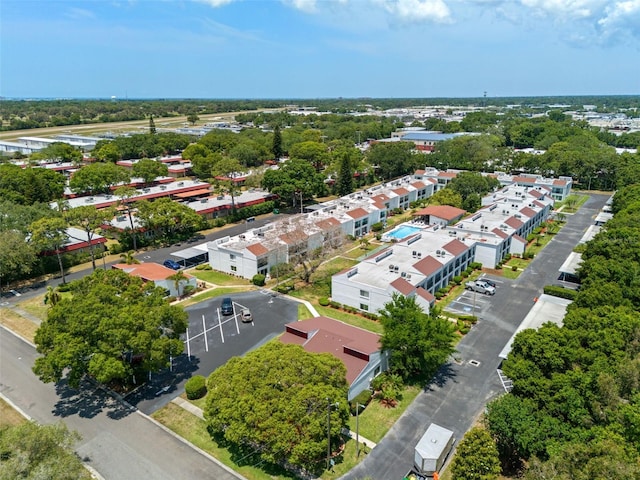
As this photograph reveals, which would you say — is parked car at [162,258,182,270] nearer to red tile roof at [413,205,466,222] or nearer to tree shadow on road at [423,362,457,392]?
tree shadow on road at [423,362,457,392]

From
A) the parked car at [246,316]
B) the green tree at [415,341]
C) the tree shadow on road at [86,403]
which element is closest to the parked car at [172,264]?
the parked car at [246,316]

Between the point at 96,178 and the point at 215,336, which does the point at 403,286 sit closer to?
the point at 215,336

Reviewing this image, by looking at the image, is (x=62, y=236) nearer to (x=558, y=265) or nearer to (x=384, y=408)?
(x=384, y=408)

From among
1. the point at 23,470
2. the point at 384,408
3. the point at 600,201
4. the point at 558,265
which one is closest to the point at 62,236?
the point at 23,470

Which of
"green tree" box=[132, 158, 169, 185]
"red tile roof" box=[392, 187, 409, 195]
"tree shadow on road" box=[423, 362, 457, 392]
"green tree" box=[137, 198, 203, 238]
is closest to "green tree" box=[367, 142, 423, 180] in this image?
"red tile roof" box=[392, 187, 409, 195]

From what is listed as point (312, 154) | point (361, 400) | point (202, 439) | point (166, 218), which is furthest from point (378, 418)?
point (312, 154)

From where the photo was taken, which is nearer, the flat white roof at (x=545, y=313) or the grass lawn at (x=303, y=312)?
the flat white roof at (x=545, y=313)

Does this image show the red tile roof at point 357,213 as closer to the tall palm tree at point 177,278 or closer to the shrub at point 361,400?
the tall palm tree at point 177,278
